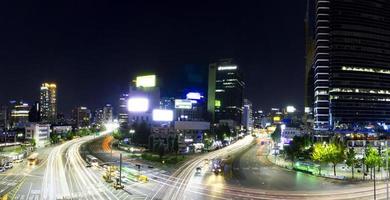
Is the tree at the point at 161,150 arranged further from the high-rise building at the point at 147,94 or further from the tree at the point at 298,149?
the high-rise building at the point at 147,94

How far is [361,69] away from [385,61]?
13648 mm

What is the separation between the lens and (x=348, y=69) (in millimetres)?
178625

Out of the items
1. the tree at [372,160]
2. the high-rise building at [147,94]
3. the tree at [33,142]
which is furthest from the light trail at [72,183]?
the high-rise building at [147,94]

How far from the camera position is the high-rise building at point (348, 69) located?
178 meters

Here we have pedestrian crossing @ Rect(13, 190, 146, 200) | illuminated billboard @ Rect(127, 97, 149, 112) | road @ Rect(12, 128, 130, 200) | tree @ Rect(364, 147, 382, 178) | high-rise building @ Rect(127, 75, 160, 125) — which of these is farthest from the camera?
high-rise building @ Rect(127, 75, 160, 125)

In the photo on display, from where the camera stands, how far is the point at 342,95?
6983 inches

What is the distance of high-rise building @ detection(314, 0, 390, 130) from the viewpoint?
177625mm

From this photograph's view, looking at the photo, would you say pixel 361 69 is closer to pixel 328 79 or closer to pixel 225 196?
pixel 328 79

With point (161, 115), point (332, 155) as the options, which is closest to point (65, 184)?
point (332, 155)

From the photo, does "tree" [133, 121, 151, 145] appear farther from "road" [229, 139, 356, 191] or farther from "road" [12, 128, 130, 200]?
"road" [229, 139, 356, 191]

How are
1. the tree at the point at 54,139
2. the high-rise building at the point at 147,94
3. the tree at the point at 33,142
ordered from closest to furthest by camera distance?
1. the tree at the point at 33,142
2. the tree at the point at 54,139
3. the high-rise building at the point at 147,94

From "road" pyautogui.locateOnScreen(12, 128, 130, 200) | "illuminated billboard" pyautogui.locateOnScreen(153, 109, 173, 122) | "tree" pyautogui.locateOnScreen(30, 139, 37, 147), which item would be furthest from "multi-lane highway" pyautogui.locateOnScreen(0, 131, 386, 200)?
"tree" pyautogui.locateOnScreen(30, 139, 37, 147)

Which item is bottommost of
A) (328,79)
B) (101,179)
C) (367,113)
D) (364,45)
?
(101,179)

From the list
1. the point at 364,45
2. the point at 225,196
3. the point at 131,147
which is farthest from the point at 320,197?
the point at 364,45
